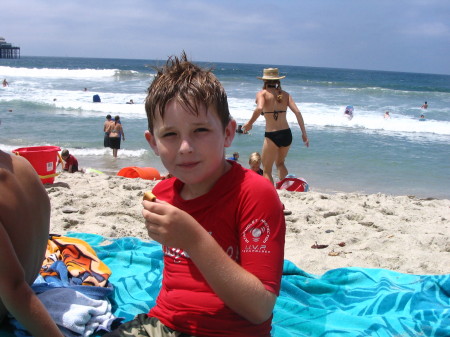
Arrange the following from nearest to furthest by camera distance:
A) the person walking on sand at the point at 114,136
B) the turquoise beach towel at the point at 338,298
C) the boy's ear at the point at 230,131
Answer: the boy's ear at the point at 230,131
the turquoise beach towel at the point at 338,298
the person walking on sand at the point at 114,136

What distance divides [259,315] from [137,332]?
57 centimetres

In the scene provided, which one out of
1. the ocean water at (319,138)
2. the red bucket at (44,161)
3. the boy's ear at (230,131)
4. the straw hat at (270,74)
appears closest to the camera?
the boy's ear at (230,131)

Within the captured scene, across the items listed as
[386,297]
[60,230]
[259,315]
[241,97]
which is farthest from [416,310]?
[241,97]

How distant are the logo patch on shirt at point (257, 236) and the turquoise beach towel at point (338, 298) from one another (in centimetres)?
130

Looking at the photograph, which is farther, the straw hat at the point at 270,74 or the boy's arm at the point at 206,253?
the straw hat at the point at 270,74

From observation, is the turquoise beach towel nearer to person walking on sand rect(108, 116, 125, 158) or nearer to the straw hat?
the straw hat

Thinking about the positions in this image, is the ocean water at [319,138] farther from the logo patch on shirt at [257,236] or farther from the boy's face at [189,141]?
the logo patch on shirt at [257,236]

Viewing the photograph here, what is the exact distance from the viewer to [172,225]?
1.39 meters

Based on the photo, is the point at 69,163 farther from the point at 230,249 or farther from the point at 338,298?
the point at 230,249

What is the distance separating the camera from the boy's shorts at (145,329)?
5.68 feet

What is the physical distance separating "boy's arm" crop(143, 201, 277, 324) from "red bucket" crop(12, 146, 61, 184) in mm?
5245

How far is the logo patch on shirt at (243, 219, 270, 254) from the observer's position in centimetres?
152

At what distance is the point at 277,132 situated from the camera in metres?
6.61

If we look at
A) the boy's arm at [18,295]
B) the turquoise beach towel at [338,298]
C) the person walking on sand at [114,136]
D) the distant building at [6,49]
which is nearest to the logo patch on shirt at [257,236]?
the boy's arm at [18,295]
